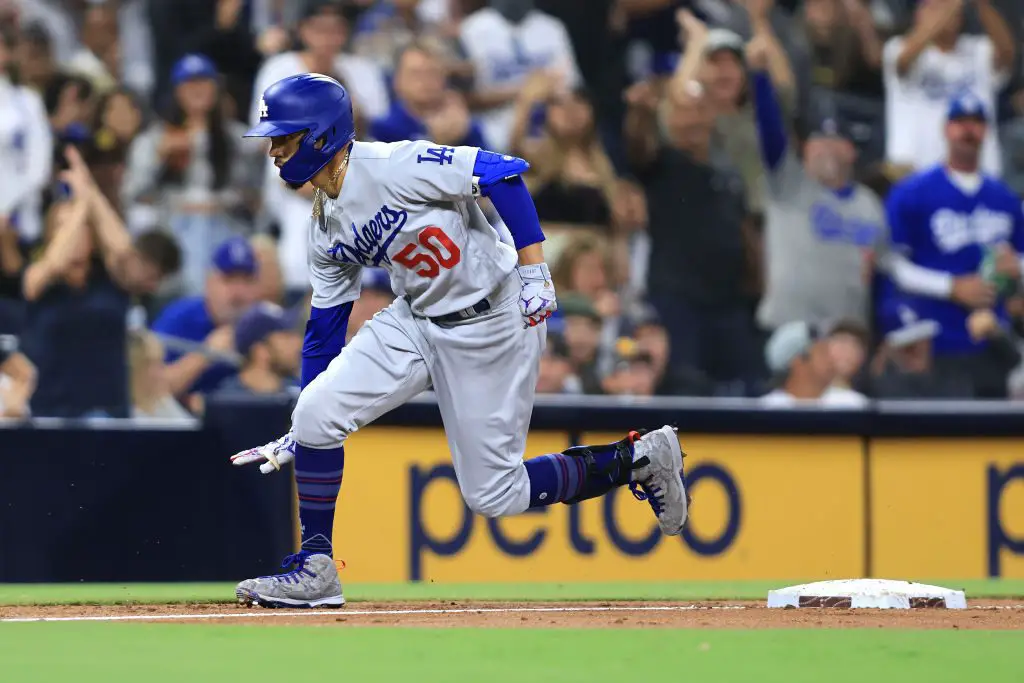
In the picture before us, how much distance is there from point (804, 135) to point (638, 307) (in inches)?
65.9

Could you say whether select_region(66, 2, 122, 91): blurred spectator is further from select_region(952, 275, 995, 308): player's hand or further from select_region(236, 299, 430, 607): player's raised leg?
select_region(952, 275, 995, 308): player's hand

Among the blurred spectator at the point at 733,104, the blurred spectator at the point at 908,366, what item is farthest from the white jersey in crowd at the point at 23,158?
the blurred spectator at the point at 908,366

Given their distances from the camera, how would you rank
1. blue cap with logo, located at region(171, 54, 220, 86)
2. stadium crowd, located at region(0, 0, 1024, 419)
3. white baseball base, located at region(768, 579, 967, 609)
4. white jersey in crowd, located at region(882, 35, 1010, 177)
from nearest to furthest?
white baseball base, located at region(768, 579, 967, 609) < stadium crowd, located at region(0, 0, 1024, 419) < blue cap with logo, located at region(171, 54, 220, 86) < white jersey in crowd, located at region(882, 35, 1010, 177)

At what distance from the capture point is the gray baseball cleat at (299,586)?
18.0 ft

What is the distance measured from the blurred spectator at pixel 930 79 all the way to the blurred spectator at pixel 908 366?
1.20 metres

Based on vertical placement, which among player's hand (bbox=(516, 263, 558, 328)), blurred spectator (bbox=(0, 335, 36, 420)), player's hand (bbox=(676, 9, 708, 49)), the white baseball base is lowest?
the white baseball base

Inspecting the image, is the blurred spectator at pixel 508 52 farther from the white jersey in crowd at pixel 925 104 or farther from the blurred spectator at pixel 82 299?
the blurred spectator at pixel 82 299

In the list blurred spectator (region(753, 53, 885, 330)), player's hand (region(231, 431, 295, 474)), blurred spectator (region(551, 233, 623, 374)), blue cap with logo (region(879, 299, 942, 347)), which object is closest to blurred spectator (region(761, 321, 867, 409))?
blurred spectator (region(753, 53, 885, 330))

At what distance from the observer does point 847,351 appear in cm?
933

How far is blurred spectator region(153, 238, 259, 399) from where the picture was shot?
28.6 feet

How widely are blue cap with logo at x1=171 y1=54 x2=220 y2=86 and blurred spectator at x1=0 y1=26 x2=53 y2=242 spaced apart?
2.55ft

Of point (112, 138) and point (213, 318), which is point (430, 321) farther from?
point (112, 138)

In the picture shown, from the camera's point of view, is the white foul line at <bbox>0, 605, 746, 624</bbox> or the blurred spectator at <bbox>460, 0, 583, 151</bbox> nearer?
the white foul line at <bbox>0, 605, 746, 624</bbox>

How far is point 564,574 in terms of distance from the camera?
25.2 feet
